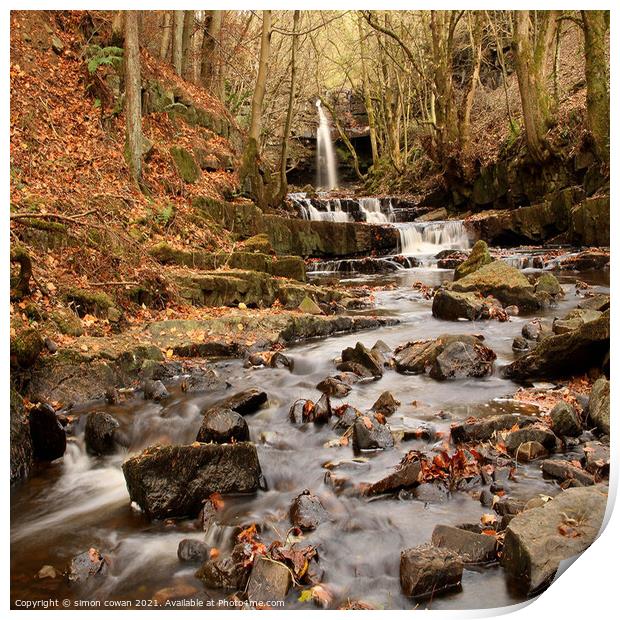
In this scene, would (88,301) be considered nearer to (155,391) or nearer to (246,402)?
(155,391)

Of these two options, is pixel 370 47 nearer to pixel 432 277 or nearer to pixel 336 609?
pixel 432 277

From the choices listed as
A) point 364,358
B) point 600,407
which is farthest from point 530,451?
point 364,358

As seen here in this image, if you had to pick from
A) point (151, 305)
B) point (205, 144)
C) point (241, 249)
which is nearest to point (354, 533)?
point (151, 305)

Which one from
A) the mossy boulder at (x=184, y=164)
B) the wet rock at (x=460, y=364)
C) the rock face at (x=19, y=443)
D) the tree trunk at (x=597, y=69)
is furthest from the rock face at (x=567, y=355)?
the mossy boulder at (x=184, y=164)

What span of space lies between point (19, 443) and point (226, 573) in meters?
1.97

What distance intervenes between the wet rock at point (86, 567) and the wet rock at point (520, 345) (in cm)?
499

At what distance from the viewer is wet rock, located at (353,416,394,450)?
4035 millimetres

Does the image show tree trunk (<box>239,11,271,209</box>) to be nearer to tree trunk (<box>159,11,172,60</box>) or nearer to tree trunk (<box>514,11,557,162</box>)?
tree trunk (<box>159,11,172,60</box>)

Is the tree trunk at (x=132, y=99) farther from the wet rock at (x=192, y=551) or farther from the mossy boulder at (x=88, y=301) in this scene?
the wet rock at (x=192, y=551)

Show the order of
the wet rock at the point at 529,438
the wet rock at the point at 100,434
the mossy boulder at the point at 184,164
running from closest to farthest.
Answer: the wet rock at the point at 529,438 → the wet rock at the point at 100,434 → the mossy boulder at the point at 184,164

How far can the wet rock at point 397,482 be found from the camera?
3.43m

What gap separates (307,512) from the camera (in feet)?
10.6

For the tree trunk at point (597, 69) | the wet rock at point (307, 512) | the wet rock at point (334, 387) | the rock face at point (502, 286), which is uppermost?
the tree trunk at point (597, 69)

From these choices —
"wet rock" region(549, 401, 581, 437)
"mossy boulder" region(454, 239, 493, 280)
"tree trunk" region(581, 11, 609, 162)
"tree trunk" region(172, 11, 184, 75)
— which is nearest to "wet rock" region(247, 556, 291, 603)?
"wet rock" region(549, 401, 581, 437)
